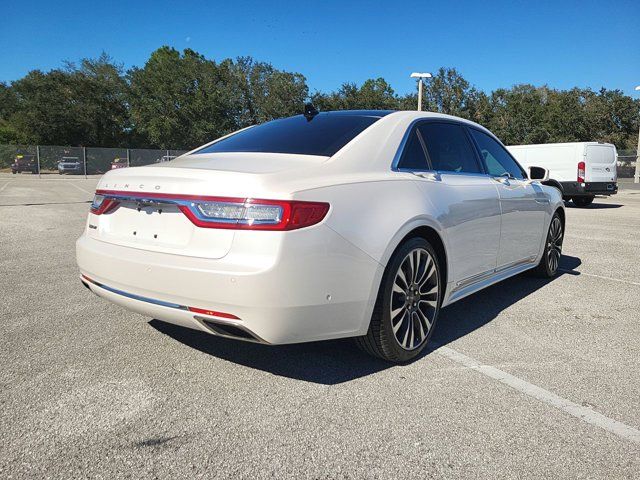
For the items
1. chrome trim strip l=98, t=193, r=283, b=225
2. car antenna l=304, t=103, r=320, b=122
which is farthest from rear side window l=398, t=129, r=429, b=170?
chrome trim strip l=98, t=193, r=283, b=225

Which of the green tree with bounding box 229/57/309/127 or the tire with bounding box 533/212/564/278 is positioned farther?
the green tree with bounding box 229/57/309/127

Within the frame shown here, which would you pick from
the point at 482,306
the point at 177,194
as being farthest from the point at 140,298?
the point at 482,306

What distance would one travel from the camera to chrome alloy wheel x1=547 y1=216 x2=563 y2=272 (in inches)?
211

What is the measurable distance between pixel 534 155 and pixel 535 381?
15.3 meters

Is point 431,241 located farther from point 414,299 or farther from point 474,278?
point 474,278

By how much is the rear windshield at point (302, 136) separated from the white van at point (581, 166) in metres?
13.4

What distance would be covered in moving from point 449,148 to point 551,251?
2323 mm

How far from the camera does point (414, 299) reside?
3.13 metres

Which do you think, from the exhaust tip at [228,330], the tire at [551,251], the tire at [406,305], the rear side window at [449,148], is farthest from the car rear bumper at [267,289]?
the tire at [551,251]

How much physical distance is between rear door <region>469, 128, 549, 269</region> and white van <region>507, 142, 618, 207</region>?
1142 cm

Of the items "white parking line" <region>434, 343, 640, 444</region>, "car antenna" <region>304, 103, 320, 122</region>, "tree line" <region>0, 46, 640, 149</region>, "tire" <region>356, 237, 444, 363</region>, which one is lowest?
"white parking line" <region>434, 343, 640, 444</region>

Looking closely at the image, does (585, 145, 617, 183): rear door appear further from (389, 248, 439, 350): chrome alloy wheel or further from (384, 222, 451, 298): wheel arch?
(389, 248, 439, 350): chrome alloy wheel

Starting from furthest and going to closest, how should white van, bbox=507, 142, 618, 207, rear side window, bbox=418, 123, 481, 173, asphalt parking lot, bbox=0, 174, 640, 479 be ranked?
white van, bbox=507, 142, 618, 207, rear side window, bbox=418, 123, 481, 173, asphalt parking lot, bbox=0, 174, 640, 479

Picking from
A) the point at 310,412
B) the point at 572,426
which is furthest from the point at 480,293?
the point at 310,412
